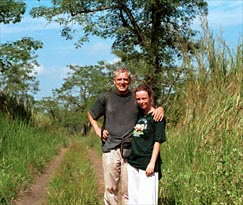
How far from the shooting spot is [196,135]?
8.38 metres

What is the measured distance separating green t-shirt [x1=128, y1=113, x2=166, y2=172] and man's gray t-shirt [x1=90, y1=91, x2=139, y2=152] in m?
0.36

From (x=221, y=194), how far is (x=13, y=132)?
8.41m

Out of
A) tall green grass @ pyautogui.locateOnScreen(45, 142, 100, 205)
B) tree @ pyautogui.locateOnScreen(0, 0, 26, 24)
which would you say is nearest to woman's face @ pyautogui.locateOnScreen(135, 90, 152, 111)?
tall green grass @ pyautogui.locateOnScreen(45, 142, 100, 205)

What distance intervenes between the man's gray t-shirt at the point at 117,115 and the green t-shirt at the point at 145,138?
1.17 ft

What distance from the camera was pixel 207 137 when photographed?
27.0ft

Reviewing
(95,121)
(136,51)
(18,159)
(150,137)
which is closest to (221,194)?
(150,137)

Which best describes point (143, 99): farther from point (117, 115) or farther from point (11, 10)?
point (11, 10)

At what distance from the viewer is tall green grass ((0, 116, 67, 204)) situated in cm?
937

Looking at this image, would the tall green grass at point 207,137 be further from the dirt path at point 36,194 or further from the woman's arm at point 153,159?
the dirt path at point 36,194

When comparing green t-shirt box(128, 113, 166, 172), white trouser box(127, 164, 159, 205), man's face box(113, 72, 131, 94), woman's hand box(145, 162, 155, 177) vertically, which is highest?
man's face box(113, 72, 131, 94)

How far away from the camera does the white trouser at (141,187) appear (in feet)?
19.9

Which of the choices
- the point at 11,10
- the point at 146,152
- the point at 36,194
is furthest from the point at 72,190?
the point at 11,10

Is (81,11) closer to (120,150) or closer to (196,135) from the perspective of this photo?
(196,135)

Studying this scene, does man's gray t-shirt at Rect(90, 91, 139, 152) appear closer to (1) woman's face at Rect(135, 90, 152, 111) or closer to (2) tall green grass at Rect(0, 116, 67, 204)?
(1) woman's face at Rect(135, 90, 152, 111)
